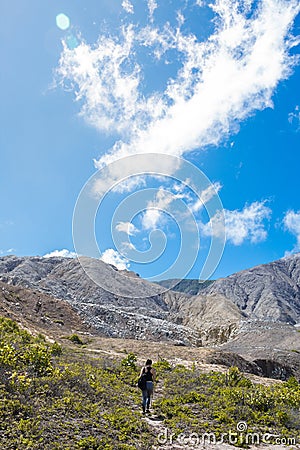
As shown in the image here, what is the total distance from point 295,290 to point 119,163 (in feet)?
584

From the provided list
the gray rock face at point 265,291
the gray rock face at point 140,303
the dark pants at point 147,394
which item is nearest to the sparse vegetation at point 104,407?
the dark pants at point 147,394

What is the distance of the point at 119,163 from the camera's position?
49.3ft

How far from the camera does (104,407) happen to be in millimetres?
10398

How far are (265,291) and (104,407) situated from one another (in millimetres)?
165872

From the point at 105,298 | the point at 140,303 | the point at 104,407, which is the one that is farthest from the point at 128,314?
the point at 104,407

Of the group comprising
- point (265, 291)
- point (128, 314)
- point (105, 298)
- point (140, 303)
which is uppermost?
point (265, 291)

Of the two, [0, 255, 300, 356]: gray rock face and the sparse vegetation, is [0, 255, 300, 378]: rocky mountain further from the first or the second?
the sparse vegetation

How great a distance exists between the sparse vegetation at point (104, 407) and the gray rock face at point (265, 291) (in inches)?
4943

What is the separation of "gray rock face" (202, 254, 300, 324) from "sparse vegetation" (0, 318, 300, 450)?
125542 mm

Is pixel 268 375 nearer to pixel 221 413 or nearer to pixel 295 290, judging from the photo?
pixel 221 413

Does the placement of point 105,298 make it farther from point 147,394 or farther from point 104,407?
point 104,407

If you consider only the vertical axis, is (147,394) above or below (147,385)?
below

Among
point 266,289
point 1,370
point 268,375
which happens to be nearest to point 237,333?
point 268,375

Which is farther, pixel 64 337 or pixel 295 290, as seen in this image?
pixel 295 290
